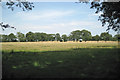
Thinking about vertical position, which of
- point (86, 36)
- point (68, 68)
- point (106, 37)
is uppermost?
point (86, 36)

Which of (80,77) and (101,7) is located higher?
(101,7)

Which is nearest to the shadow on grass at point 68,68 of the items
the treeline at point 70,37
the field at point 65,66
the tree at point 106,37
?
the field at point 65,66

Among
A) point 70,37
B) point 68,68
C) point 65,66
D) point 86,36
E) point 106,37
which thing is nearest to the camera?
point 68,68

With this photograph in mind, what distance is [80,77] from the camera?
5.70m

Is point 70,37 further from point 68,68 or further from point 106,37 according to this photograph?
point 68,68

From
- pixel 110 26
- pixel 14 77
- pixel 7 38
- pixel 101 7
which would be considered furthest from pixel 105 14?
pixel 7 38

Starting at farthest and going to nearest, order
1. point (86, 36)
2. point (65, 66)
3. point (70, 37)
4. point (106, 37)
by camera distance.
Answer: point (70, 37) < point (106, 37) < point (86, 36) < point (65, 66)

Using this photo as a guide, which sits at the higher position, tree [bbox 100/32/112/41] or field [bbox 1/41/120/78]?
tree [bbox 100/32/112/41]

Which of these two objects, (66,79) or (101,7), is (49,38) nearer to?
(101,7)

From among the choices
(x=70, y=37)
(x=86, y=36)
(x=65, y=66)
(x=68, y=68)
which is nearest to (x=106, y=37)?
(x=86, y=36)

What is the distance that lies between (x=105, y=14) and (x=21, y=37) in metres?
123

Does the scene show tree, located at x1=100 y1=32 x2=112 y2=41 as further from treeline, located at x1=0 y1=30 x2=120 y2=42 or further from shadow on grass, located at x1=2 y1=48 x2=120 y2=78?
shadow on grass, located at x1=2 y1=48 x2=120 y2=78

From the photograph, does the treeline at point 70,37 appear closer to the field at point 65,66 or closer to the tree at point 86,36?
the tree at point 86,36

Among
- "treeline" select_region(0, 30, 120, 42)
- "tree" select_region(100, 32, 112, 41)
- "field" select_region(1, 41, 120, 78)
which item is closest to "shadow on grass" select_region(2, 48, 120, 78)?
"field" select_region(1, 41, 120, 78)
